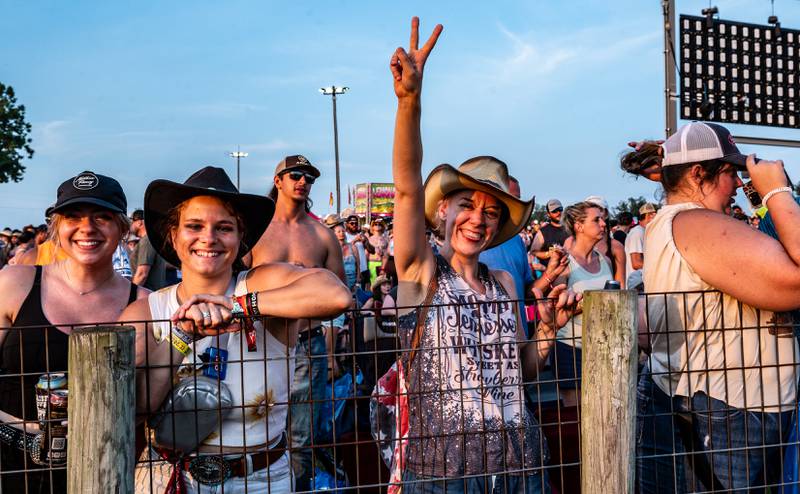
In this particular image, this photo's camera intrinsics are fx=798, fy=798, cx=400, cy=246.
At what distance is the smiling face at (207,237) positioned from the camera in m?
2.64

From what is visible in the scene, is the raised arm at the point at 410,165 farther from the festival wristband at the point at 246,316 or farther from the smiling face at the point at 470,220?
the festival wristband at the point at 246,316

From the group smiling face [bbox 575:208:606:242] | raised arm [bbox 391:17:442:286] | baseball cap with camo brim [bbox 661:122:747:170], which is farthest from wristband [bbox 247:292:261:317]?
smiling face [bbox 575:208:606:242]

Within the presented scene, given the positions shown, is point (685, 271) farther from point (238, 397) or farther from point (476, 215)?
point (238, 397)

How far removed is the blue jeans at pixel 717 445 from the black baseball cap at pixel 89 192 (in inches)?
83.9

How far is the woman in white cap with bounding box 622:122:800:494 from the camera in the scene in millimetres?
2779

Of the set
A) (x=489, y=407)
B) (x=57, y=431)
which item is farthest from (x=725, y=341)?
(x=57, y=431)

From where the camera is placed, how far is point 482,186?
127 inches

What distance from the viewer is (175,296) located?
269 centimetres

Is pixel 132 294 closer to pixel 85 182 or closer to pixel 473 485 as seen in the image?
pixel 85 182

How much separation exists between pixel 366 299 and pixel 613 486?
7.63 meters

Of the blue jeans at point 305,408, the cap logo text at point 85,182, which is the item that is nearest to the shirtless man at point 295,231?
the blue jeans at point 305,408

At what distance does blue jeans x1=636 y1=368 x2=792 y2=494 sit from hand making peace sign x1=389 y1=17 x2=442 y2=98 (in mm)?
1304

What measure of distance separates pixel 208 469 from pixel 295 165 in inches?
143

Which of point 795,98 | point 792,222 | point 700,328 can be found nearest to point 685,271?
point 700,328
